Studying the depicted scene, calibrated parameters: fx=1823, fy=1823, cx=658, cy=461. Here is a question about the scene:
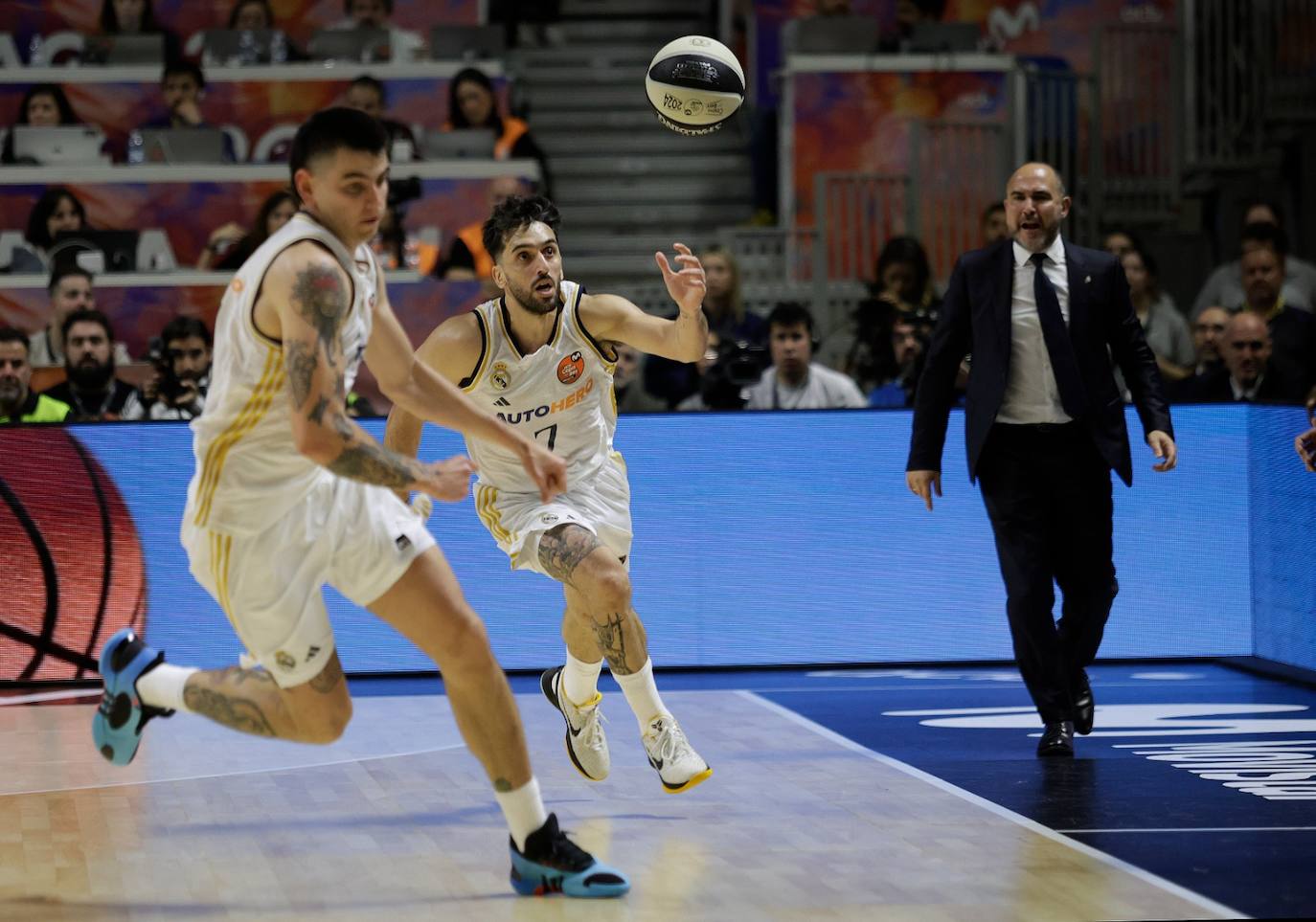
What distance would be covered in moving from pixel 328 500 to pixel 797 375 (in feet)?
16.3

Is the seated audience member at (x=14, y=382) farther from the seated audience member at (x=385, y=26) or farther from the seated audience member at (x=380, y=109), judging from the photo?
the seated audience member at (x=385, y=26)

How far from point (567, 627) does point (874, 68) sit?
854 centimetres

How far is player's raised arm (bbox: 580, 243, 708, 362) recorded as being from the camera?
5.86 m

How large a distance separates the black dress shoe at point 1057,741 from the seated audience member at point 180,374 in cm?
454

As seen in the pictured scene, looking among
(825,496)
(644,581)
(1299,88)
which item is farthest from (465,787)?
(1299,88)

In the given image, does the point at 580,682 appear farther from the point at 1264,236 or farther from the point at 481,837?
the point at 1264,236

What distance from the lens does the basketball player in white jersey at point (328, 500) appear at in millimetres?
4414

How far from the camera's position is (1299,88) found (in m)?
14.0

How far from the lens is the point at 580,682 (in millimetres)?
6180

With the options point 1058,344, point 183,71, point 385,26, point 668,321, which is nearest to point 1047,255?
point 1058,344

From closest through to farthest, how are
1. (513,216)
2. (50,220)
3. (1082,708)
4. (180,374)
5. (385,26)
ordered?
(513,216)
(1082,708)
(180,374)
(50,220)
(385,26)

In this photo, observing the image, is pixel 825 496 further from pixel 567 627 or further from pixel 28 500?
pixel 28 500

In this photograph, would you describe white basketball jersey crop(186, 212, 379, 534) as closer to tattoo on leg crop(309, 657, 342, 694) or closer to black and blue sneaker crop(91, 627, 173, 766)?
tattoo on leg crop(309, 657, 342, 694)

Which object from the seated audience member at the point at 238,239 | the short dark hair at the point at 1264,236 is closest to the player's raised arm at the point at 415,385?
the seated audience member at the point at 238,239
